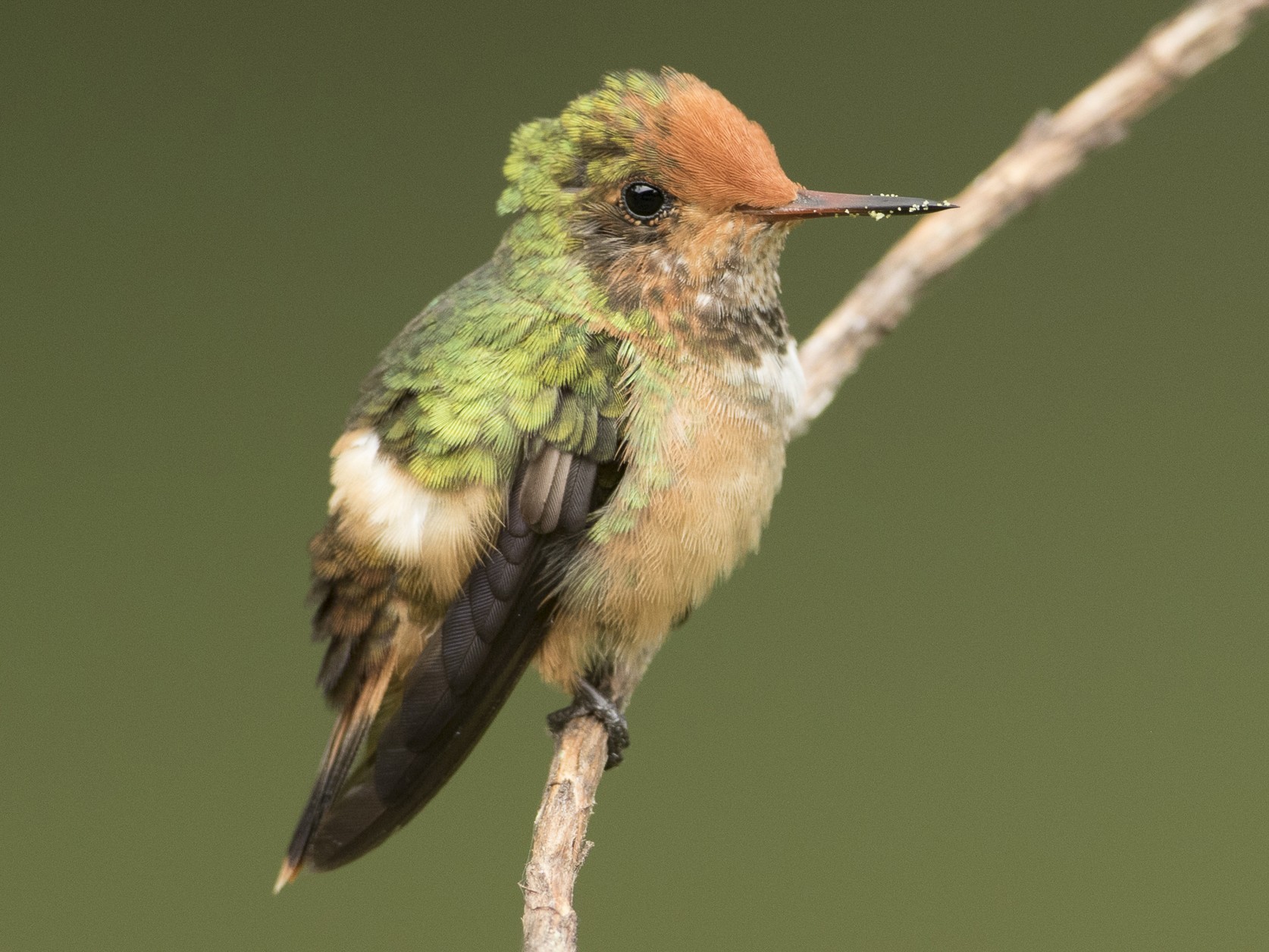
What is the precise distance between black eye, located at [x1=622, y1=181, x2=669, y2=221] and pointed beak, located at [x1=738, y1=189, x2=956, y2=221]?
12 cm

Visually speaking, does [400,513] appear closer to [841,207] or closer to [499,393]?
[499,393]

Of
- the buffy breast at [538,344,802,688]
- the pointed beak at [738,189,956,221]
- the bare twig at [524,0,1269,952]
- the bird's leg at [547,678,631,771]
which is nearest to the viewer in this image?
the pointed beak at [738,189,956,221]

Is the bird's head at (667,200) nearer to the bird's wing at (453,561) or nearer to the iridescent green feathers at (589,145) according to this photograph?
the iridescent green feathers at (589,145)

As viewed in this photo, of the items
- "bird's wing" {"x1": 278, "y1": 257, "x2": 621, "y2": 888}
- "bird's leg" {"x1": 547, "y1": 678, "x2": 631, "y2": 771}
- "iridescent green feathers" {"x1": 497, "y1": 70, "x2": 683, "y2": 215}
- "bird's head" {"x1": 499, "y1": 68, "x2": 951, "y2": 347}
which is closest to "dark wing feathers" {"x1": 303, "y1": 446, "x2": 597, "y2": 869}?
"bird's wing" {"x1": 278, "y1": 257, "x2": 621, "y2": 888}

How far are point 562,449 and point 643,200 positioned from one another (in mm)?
390

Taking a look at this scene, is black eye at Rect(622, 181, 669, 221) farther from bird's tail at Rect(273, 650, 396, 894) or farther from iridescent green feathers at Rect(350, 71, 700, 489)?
bird's tail at Rect(273, 650, 396, 894)

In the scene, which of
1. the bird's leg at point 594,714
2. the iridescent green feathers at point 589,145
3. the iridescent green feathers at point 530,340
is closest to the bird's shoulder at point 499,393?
the iridescent green feathers at point 530,340

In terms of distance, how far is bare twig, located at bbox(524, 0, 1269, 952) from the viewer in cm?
228

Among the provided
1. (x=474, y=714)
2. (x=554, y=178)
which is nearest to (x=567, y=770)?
(x=474, y=714)

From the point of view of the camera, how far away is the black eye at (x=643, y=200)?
2.02 meters

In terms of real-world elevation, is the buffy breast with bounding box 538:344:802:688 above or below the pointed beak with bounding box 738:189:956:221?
below

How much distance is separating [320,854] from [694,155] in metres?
1.16

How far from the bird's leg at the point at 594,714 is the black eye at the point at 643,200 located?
71 cm

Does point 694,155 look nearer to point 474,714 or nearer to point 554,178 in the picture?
point 554,178
